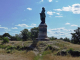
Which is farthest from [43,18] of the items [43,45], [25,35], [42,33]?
[25,35]

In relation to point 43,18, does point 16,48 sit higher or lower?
lower

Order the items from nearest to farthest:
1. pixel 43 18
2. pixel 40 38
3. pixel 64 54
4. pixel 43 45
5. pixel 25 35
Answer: pixel 64 54 → pixel 43 45 → pixel 40 38 → pixel 43 18 → pixel 25 35

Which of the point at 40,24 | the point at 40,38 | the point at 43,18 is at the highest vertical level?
the point at 43,18

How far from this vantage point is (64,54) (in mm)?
11742

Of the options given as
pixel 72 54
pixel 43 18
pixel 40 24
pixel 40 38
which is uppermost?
Answer: pixel 43 18

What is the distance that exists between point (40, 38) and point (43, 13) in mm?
5904

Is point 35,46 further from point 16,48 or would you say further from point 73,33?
point 73,33

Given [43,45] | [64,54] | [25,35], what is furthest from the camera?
[25,35]

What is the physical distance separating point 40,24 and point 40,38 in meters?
2.97

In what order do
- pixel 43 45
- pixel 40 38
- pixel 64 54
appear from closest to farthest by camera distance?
pixel 64 54, pixel 43 45, pixel 40 38

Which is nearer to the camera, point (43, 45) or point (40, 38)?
point (43, 45)

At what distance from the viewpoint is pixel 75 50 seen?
1205cm

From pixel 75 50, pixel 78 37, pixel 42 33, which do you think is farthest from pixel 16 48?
pixel 78 37

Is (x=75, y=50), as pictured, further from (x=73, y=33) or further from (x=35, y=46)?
Answer: (x=73, y=33)
